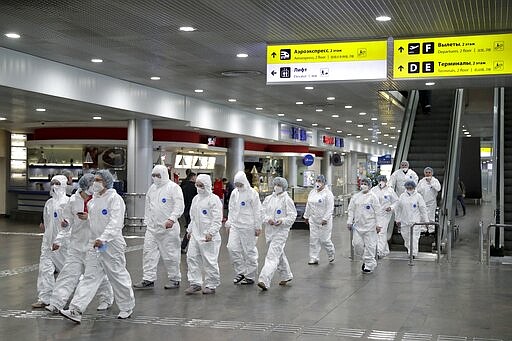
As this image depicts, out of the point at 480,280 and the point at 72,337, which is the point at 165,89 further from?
the point at 72,337

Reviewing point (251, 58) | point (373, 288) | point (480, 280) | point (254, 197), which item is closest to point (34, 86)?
point (251, 58)

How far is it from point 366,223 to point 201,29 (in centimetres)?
462

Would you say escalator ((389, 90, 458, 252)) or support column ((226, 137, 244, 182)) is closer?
escalator ((389, 90, 458, 252))

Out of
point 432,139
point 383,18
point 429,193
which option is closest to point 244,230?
point 383,18

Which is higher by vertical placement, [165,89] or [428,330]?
[165,89]

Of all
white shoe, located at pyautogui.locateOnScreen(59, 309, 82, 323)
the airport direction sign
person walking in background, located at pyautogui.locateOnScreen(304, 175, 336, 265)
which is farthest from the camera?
person walking in background, located at pyautogui.locateOnScreen(304, 175, 336, 265)

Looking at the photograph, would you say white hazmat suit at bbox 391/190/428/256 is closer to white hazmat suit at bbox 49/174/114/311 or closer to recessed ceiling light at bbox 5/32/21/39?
recessed ceiling light at bbox 5/32/21/39

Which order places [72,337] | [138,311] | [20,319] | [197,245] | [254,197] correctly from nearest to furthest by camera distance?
[72,337], [20,319], [138,311], [197,245], [254,197]

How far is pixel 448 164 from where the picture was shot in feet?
57.1

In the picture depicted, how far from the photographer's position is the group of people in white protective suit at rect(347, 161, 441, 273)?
12742mm

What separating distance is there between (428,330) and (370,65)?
5147 millimetres

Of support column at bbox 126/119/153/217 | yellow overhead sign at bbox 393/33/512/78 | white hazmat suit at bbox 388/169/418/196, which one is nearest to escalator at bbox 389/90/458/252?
white hazmat suit at bbox 388/169/418/196

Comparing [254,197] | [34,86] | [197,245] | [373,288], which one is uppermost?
[34,86]

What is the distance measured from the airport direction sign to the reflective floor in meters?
3.36
